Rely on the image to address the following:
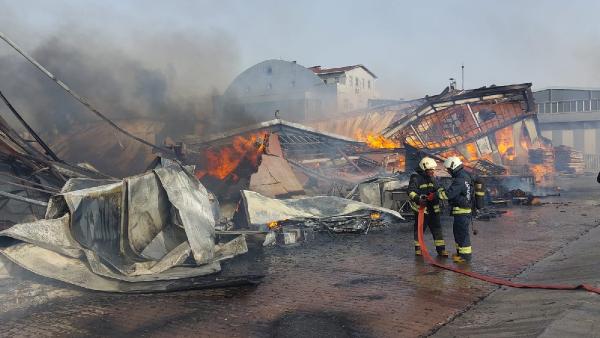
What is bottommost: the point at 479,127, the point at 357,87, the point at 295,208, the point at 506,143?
the point at 295,208

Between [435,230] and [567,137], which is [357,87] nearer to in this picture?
[567,137]

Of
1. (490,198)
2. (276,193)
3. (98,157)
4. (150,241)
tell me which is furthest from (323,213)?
(98,157)

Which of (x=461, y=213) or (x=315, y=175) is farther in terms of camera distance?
(x=315, y=175)

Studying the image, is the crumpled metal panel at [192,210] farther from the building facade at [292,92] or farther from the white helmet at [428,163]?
the building facade at [292,92]

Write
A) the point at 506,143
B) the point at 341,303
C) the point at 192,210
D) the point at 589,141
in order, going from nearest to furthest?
the point at 341,303
the point at 192,210
the point at 506,143
the point at 589,141

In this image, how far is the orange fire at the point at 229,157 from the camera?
12781mm

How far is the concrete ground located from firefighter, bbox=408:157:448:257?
1.53 ft

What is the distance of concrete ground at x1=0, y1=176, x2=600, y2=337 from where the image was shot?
14.6 ft

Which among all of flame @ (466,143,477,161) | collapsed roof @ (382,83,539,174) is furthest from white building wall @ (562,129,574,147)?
flame @ (466,143,477,161)

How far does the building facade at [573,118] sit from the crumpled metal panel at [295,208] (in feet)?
118

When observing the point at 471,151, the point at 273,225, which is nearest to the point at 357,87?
the point at 471,151

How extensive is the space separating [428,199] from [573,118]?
4167cm

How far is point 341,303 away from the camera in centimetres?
530

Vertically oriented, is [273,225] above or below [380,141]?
below
